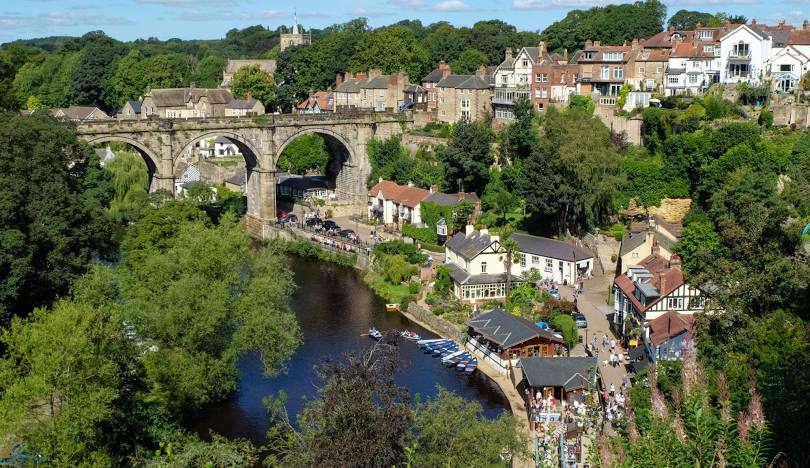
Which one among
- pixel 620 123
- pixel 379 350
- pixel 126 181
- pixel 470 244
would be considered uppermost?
pixel 620 123

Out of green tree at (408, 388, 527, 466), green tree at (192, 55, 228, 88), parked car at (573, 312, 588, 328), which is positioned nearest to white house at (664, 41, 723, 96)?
parked car at (573, 312, 588, 328)

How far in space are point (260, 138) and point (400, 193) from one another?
1003 centimetres

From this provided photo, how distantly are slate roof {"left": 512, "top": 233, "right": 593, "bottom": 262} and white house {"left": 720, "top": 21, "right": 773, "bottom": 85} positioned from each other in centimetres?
1642

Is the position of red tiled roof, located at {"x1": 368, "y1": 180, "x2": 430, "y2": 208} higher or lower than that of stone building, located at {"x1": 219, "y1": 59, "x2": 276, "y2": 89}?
lower

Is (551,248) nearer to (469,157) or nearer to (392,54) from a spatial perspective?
(469,157)

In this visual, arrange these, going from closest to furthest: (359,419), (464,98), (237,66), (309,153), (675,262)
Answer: (359,419)
(675,262)
(464,98)
(309,153)
(237,66)

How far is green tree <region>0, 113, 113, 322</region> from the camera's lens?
2962cm

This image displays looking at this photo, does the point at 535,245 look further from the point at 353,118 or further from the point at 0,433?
the point at 0,433

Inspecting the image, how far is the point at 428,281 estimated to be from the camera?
147ft

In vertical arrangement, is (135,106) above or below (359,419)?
above

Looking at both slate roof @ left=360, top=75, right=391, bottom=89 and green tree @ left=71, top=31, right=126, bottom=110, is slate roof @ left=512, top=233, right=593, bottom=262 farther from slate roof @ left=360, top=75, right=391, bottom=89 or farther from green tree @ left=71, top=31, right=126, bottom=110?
green tree @ left=71, top=31, right=126, bottom=110

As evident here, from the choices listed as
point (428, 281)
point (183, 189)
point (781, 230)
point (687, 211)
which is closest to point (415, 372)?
point (428, 281)

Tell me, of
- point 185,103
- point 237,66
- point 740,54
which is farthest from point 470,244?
point 237,66

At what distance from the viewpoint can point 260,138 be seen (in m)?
58.6
